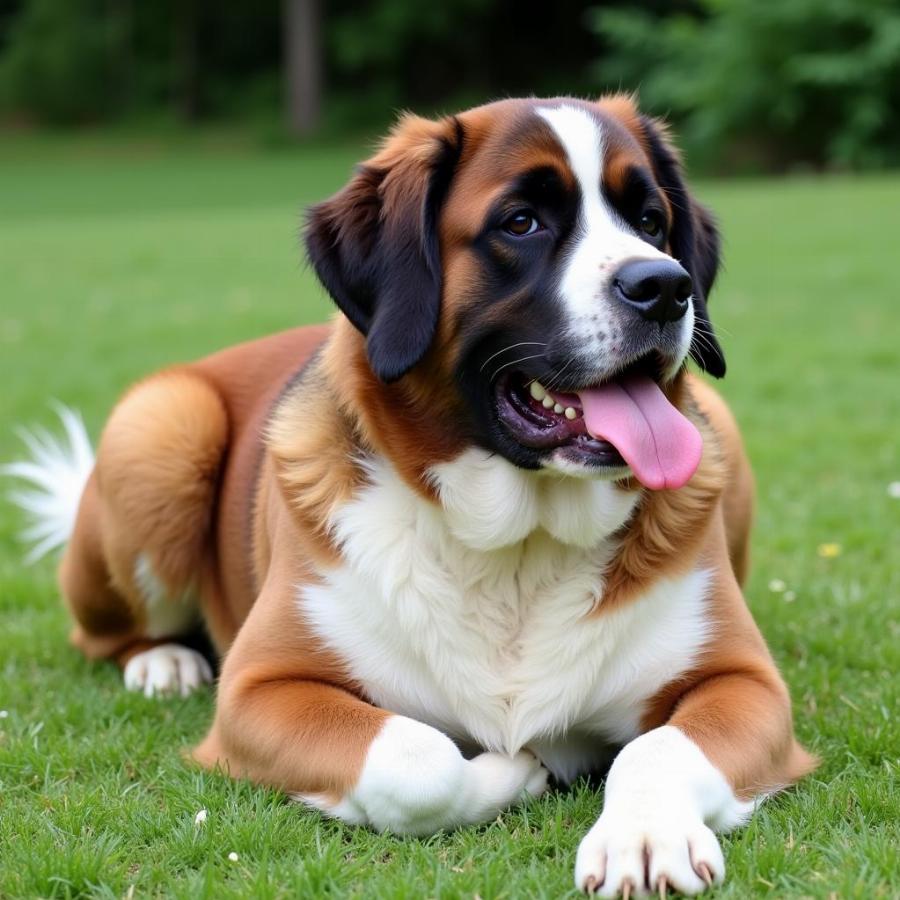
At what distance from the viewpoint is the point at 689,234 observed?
3990 mm

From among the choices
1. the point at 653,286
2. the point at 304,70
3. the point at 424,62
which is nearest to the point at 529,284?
the point at 653,286

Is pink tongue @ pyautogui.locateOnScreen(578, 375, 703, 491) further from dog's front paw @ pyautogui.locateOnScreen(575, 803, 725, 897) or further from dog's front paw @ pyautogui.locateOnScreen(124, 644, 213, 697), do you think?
dog's front paw @ pyautogui.locateOnScreen(124, 644, 213, 697)

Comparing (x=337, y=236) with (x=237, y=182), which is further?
(x=237, y=182)

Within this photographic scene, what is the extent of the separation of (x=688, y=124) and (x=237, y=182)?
39.4 ft

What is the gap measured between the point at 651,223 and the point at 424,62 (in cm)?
4760

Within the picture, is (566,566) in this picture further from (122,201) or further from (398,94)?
(398,94)

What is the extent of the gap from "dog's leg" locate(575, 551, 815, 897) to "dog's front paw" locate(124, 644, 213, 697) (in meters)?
1.72

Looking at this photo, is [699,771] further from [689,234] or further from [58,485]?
[58,485]

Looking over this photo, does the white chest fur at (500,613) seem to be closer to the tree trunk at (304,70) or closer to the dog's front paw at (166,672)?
the dog's front paw at (166,672)

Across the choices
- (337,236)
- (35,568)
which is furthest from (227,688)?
(35,568)

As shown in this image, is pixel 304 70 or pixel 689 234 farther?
pixel 304 70

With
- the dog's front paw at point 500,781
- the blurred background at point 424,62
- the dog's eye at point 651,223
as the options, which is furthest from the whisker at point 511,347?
the blurred background at point 424,62

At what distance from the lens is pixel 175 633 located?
16.1ft

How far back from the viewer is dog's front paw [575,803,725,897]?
2.71 metres
